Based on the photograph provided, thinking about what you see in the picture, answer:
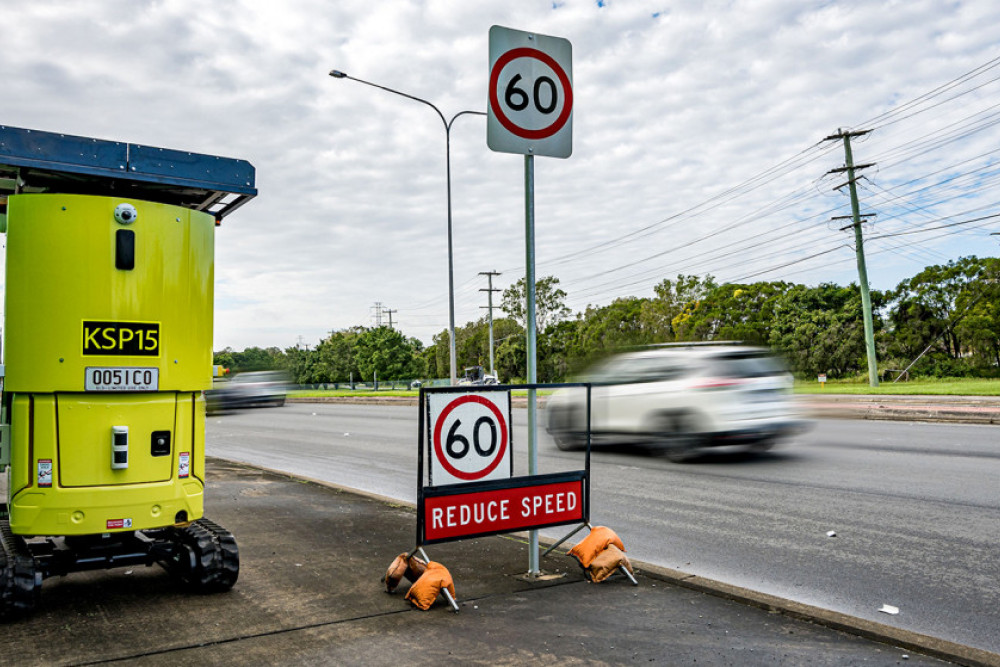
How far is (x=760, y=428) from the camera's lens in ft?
35.4

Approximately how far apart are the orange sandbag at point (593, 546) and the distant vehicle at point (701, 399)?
19.7ft

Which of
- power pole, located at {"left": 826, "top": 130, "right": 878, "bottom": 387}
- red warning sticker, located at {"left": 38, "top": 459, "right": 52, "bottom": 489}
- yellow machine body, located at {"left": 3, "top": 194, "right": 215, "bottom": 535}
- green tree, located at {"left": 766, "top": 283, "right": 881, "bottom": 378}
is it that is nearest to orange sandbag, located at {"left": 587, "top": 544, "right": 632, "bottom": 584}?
yellow machine body, located at {"left": 3, "top": 194, "right": 215, "bottom": 535}

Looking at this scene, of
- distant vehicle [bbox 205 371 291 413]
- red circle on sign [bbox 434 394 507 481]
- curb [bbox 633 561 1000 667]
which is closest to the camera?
curb [bbox 633 561 1000 667]

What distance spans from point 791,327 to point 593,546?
57046mm

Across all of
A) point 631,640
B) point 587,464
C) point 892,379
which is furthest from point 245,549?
point 892,379

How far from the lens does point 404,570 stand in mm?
4637

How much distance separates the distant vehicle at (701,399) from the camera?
10727 millimetres

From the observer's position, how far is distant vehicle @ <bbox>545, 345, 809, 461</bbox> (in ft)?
35.2

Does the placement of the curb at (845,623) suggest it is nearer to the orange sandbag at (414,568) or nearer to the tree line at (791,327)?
the orange sandbag at (414,568)

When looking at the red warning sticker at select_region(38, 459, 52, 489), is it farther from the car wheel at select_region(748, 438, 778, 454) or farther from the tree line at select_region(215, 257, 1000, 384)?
the tree line at select_region(215, 257, 1000, 384)

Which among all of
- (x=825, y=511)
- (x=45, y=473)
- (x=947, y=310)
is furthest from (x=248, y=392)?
(x=947, y=310)

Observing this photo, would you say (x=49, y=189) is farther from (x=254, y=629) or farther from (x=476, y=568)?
(x=476, y=568)

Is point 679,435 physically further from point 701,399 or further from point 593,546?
point 593,546

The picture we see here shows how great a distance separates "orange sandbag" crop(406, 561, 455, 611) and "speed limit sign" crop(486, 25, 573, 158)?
2598 millimetres
